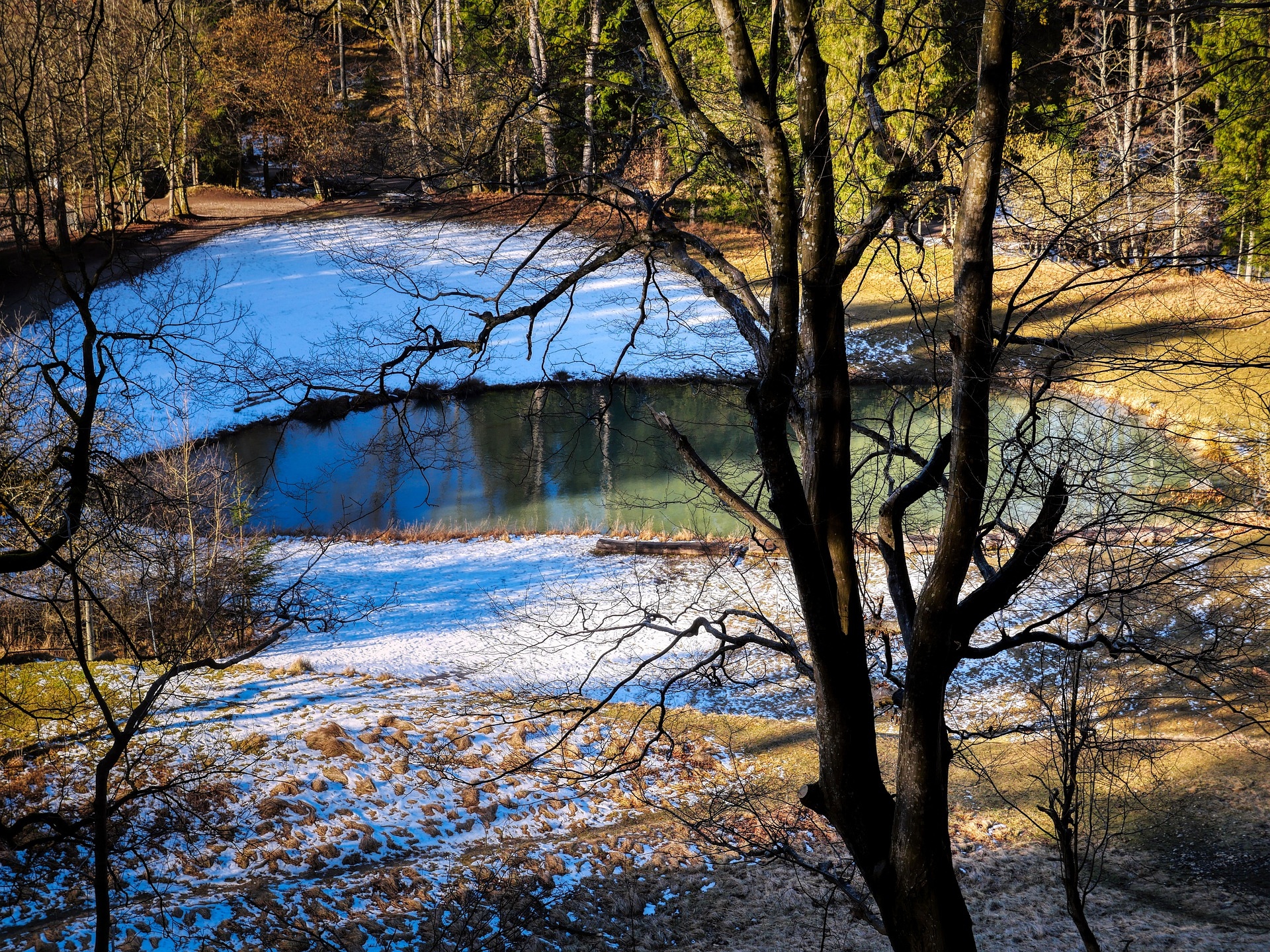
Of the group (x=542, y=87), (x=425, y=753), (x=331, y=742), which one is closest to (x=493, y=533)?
(x=425, y=753)

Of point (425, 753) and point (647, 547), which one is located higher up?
point (647, 547)

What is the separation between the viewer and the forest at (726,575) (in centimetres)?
472

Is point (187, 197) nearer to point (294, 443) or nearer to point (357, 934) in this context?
point (294, 443)

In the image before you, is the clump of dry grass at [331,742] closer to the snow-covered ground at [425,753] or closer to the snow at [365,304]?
the snow-covered ground at [425,753]

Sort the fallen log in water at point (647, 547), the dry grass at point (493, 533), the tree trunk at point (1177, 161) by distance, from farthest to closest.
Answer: the dry grass at point (493, 533), the fallen log in water at point (647, 547), the tree trunk at point (1177, 161)

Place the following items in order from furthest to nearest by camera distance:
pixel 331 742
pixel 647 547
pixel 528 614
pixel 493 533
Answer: pixel 493 533
pixel 647 547
pixel 528 614
pixel 331 742

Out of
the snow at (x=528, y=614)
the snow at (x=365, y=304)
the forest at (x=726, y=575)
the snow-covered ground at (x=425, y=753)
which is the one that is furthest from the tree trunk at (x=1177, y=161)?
the snow at (x=365, y=304)

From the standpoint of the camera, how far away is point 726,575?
13969 mm

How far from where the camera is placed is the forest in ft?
15.5

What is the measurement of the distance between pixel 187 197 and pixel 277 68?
23.9 feet

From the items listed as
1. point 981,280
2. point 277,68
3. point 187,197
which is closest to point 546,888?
point 981,280

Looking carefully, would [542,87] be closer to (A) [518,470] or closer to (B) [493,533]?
(B) [493,533]

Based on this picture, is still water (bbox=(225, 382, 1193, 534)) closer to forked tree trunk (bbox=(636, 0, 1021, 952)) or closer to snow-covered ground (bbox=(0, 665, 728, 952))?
snow-covered ground (bbox=(0, 665, 728, 952))

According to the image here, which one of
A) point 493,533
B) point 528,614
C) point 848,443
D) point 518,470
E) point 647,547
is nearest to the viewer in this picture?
point 848,443
